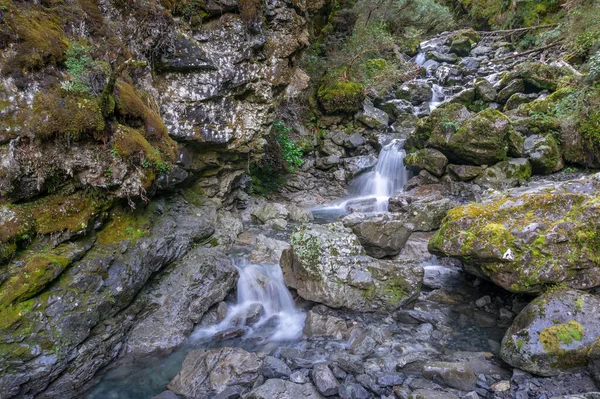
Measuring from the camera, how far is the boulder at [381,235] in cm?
707

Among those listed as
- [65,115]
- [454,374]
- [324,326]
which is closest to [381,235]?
[324,326]

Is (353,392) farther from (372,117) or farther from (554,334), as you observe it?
(372,117)

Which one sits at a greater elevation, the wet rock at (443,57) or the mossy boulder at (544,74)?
the wet rock at (443,57)

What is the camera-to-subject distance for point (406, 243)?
7.74 m

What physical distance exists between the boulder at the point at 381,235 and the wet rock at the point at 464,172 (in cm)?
504

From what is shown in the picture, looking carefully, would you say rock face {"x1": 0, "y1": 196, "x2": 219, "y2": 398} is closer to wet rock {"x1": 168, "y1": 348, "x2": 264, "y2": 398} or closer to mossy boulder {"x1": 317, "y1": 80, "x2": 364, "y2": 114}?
wet rock {"x1": 168, "y1": 348, "x2": 264, "y2": 398}

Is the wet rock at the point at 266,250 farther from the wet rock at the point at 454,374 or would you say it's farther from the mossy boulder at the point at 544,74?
the mossy boulder at the point at 544,74

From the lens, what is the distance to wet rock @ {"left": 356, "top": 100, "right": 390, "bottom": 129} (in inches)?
581

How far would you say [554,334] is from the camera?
4137 mm

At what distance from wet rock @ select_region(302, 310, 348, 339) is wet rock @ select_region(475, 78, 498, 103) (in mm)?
12786

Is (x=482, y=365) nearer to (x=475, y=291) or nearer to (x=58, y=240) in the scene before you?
(x=475, y=291)

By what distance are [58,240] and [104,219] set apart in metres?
0.75

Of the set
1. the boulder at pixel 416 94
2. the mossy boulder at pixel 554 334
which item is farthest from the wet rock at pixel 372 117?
the mossy boulder at pixel 554 334

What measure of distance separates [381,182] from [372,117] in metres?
3.47
